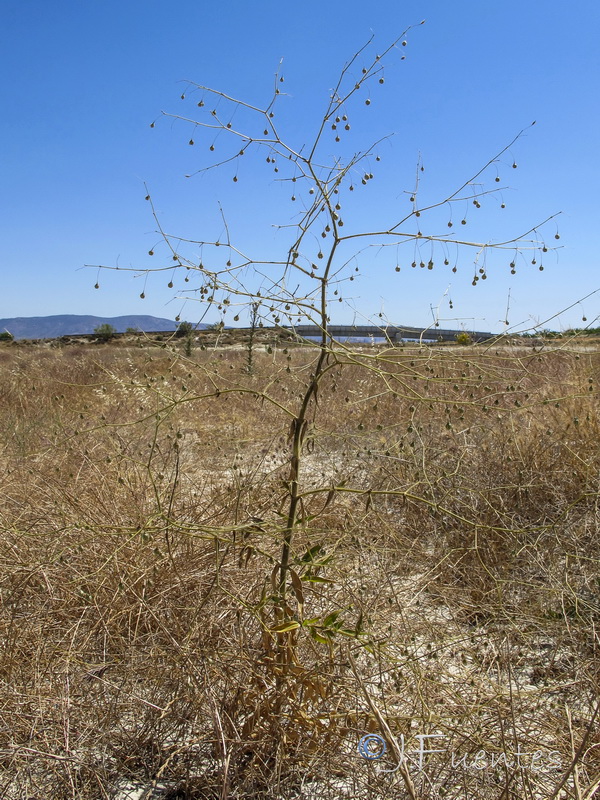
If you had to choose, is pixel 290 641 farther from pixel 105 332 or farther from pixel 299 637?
pixel 105 332

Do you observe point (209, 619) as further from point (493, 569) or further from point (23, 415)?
point (23, 415)

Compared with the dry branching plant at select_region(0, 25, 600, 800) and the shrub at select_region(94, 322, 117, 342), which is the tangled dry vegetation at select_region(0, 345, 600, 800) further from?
the shrub at select_region(94, 322, 117, 342)

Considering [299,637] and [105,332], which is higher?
[105,332]

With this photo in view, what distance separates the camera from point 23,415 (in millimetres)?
6035

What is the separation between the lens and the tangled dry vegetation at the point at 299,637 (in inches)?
64.8

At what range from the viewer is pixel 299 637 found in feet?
6.93

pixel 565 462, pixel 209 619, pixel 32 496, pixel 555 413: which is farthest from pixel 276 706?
pixel 555 413

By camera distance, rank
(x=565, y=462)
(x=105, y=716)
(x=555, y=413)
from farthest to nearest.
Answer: (x=555, y=413), (x=565, y=462), (x=105, y=716)

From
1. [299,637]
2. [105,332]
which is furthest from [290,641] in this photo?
[105,332]

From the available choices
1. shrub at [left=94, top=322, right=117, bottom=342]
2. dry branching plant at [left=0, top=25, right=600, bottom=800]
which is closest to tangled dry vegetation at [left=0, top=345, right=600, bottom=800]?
dry branching plant at [left=0, top=25, right=600, bottom=800]

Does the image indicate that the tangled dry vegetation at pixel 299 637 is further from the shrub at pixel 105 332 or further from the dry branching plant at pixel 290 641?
the shrub at pixel 105 332

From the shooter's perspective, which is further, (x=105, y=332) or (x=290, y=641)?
(x=105, y=332)

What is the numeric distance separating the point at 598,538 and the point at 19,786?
2853 mm

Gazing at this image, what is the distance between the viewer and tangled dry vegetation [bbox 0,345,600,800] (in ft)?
5.40
